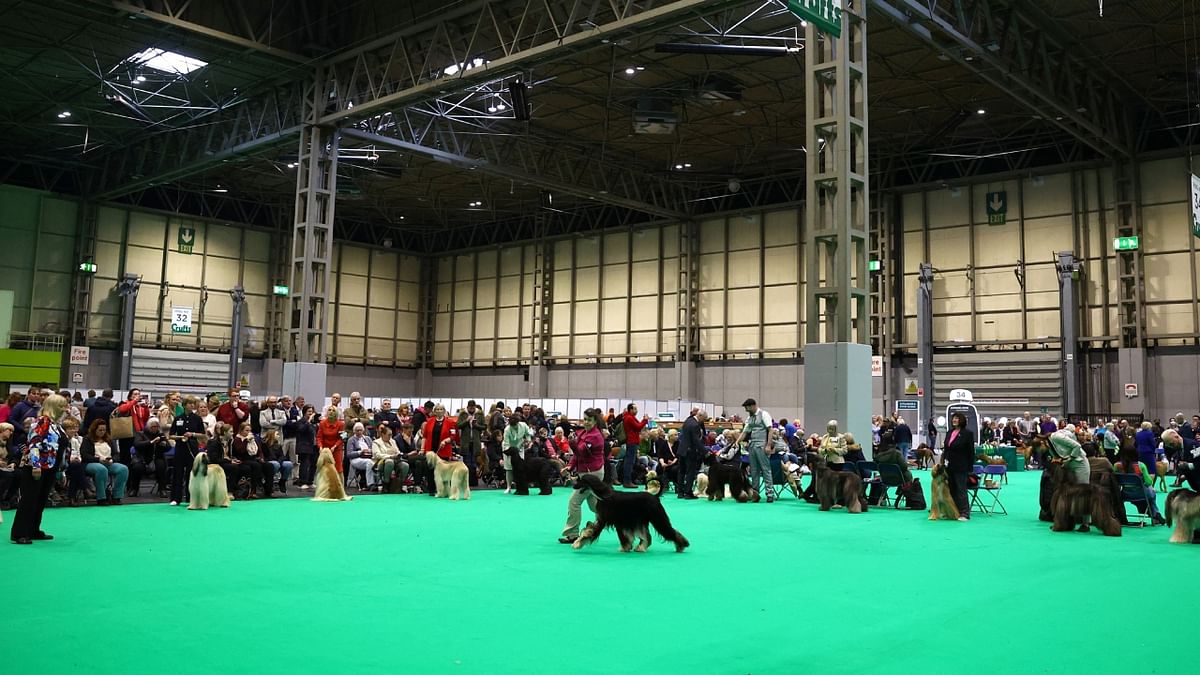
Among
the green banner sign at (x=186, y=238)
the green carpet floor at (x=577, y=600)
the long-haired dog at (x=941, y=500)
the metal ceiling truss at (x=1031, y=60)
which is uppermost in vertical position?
the metal ceiling truss at (x=1031, y=60)

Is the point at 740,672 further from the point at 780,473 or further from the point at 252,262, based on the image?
the point at 252,262

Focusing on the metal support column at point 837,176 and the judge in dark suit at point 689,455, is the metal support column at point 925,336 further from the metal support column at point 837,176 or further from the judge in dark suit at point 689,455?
the judge in dark suit at point 689,455

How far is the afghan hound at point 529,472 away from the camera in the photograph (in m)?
17.3

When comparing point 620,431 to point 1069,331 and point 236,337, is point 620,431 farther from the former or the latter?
point 236,337

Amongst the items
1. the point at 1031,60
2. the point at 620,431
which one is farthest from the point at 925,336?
the point at 620,431

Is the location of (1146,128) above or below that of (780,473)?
above

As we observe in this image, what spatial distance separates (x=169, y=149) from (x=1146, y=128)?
3249 cm

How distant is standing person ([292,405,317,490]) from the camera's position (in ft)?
56.9

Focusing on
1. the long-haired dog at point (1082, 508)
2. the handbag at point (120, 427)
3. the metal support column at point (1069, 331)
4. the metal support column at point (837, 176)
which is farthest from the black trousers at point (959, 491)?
the metal support column at point (1069, 331)

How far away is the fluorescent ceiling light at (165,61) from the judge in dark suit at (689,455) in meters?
17.6

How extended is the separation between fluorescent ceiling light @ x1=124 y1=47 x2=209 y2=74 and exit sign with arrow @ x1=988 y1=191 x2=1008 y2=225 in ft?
84.2

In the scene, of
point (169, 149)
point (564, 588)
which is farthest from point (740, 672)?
point (169, 149)

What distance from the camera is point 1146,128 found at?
97.6 ft

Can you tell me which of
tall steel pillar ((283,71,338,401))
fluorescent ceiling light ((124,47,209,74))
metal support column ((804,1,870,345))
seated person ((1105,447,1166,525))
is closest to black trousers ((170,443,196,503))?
tall steel pillar ((283,71,338,401))
